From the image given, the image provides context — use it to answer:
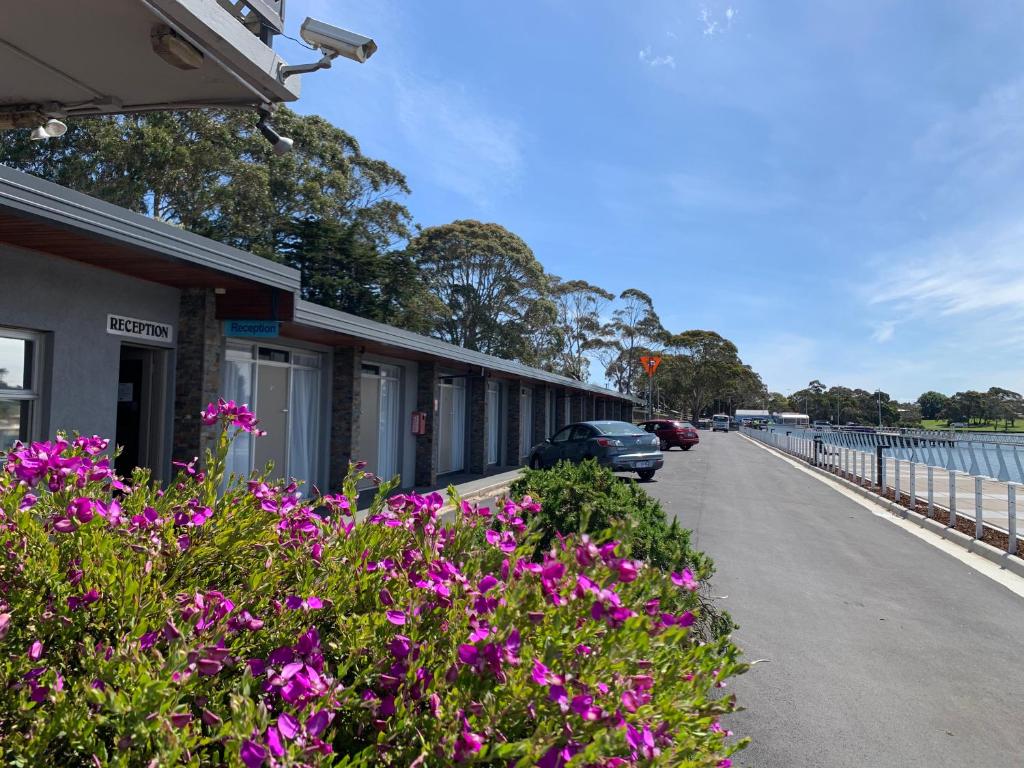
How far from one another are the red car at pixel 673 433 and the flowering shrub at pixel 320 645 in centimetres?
3101

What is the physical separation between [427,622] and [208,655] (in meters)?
0.58

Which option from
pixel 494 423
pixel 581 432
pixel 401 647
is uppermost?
pixel 494 423

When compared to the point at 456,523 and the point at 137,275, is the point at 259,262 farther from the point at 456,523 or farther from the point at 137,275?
the point at 456,523

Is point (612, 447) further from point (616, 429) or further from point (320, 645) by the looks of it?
point (320, 645)

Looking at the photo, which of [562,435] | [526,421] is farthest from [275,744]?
[526,421]

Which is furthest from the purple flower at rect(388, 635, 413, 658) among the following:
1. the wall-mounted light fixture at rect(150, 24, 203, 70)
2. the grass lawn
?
the grass lawn

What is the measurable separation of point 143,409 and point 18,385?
6.07 ft

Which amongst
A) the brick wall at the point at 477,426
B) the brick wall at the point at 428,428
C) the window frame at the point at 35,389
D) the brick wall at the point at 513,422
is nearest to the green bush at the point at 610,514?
the window frame at the point at 35,389

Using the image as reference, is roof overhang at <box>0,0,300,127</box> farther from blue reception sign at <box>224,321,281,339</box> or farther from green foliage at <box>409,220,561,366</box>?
green foliage at <box>409,220,561,366</box>

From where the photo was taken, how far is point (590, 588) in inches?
68.9

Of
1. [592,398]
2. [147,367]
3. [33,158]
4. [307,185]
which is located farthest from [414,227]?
[147,367]

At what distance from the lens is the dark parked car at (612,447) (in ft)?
52.1

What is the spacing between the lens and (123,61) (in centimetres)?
353

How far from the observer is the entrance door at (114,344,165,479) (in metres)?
8.23
